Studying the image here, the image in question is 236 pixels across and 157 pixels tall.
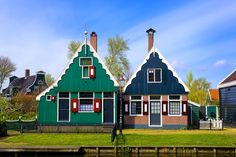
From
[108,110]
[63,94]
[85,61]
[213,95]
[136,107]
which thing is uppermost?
[85,61]

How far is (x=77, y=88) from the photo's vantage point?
31.2 meters

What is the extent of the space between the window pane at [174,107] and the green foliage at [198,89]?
31.6m

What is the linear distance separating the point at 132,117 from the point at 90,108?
3757 mm

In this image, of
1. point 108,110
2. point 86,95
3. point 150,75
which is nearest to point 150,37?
point 150,75

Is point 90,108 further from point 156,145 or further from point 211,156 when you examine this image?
point 211,156

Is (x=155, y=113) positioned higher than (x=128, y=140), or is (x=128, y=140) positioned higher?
(x=155, y=113)

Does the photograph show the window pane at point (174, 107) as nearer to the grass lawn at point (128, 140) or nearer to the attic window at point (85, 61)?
the grass lawn at point (128, 140)

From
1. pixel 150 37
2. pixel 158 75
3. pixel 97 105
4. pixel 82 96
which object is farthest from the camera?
pixel 150 37

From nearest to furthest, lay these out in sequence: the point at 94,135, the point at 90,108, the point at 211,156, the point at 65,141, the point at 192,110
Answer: the point at 211,156
the point at 65,141
the point at 94,135
the point at 90,108
the point at 192,110

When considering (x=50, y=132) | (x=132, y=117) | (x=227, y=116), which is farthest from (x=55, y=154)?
(x=227, y=116)

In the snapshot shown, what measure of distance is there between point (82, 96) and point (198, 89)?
143 ft

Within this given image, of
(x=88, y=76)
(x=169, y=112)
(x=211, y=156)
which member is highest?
(x=88, y=76)

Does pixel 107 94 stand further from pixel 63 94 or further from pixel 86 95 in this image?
pixel 63 94

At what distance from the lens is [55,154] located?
21844mm
